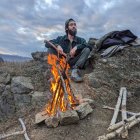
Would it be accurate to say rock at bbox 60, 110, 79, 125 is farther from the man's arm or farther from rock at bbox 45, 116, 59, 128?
the man's arm

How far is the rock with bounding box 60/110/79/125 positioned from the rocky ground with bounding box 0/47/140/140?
0.14 metres

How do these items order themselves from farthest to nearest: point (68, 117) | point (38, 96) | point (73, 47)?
point (38, 96) → point (73, 47) → point (68, 117)

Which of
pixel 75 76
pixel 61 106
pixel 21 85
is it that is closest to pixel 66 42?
pixel 75 76

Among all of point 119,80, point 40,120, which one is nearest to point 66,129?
point 40,120

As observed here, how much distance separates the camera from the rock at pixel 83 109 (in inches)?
343

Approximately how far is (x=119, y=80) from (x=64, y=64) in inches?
87.8

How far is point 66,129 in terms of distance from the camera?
828cm

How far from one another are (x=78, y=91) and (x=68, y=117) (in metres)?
2.60

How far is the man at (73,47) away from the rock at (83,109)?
2773 millimetres

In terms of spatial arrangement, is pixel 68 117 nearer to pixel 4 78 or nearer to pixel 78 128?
pixel 78 128

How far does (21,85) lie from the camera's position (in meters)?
14.1

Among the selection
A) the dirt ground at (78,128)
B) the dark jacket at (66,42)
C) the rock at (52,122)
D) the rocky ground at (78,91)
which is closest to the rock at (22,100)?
the rocky ground at (78,91)

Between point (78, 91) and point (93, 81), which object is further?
point (93, 81)

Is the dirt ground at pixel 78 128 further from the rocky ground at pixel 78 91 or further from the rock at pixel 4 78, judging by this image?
the rock at pixel 4 78
